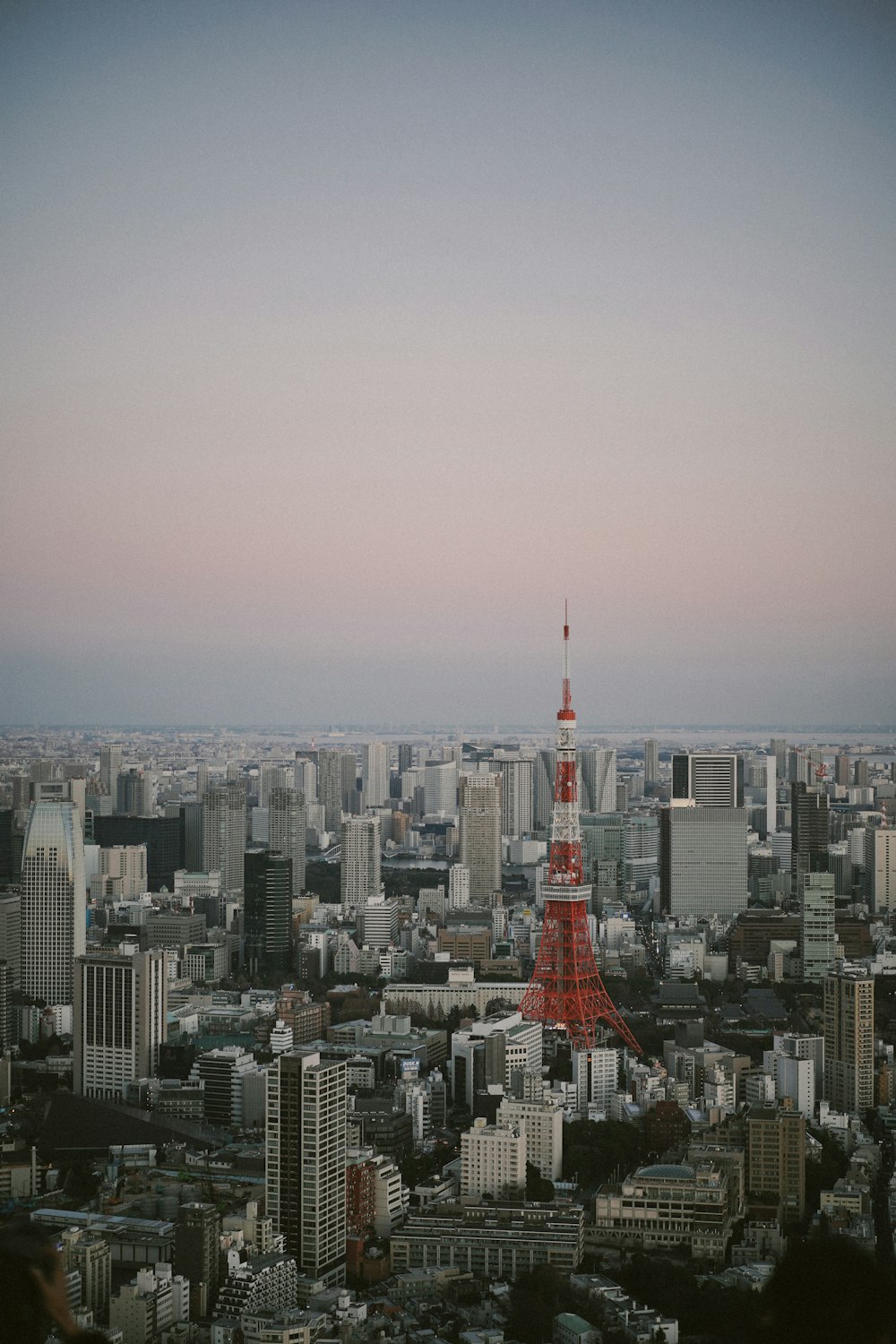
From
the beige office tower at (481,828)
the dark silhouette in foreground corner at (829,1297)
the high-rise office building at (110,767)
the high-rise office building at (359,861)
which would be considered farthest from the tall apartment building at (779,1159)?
the beige office tower at (481,828)

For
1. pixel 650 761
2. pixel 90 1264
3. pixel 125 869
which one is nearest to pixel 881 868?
pixel 650 761

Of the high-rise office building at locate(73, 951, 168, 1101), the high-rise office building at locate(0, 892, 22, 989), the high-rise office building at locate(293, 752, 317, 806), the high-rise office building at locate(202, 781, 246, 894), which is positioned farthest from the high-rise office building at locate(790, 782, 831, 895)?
the high-rise office building at locate(0, 892, 22, 989)

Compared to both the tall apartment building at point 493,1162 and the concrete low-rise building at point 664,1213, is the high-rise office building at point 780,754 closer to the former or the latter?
the tall apartment building at point 493,1162

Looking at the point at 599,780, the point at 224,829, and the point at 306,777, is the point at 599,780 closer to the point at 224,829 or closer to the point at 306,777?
the point at 306,777

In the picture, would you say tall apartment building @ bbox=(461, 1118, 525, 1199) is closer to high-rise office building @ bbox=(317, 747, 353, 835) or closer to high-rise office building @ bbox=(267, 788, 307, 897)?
high-rise office building @ bbox=(267, 788, 307, 897)

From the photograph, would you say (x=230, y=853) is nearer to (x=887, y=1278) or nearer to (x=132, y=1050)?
(x=132, y=1050)

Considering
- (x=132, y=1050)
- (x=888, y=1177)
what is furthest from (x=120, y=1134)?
(x=888, y=1177)
